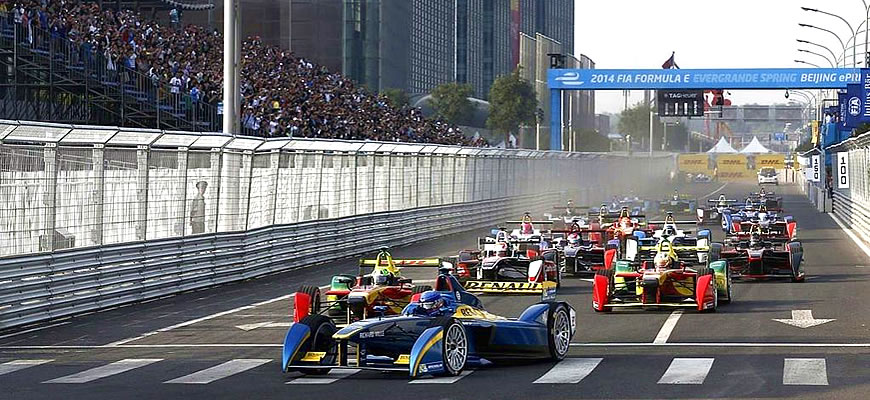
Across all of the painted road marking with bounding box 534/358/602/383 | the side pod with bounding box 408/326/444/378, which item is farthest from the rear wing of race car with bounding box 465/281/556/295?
the side pod with bounding box 408/326/444/378

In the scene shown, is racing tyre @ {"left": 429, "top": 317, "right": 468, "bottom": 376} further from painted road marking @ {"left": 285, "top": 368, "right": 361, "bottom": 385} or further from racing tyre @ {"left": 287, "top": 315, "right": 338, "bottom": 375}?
racing tyre @ {"left": 287, "top": 315, "right": 338, "bottom": 375}

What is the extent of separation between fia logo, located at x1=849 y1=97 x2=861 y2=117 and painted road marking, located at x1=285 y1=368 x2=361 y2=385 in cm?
3884

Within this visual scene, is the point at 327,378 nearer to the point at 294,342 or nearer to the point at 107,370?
the point at 294,342

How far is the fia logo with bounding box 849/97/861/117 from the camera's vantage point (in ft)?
165

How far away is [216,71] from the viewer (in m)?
44.4

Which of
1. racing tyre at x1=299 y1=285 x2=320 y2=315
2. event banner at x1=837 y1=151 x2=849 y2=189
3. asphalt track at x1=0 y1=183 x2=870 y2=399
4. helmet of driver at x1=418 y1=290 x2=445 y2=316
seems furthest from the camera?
event banner at x1=837 y1=151 x2=849 y2=189

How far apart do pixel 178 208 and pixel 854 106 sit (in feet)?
104

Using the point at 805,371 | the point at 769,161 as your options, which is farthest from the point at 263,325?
the point at 769,161

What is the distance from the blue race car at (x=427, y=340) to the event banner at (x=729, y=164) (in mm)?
121767

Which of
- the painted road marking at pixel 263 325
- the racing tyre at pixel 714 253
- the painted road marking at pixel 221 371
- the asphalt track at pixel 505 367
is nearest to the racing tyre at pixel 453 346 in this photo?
the asphalt track at pixel 505 367

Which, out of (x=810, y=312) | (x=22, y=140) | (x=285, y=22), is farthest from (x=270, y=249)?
(x=285, y=22)

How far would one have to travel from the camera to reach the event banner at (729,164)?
136 metres

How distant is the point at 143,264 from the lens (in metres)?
23.1

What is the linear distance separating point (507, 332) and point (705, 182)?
10396 centimetres
